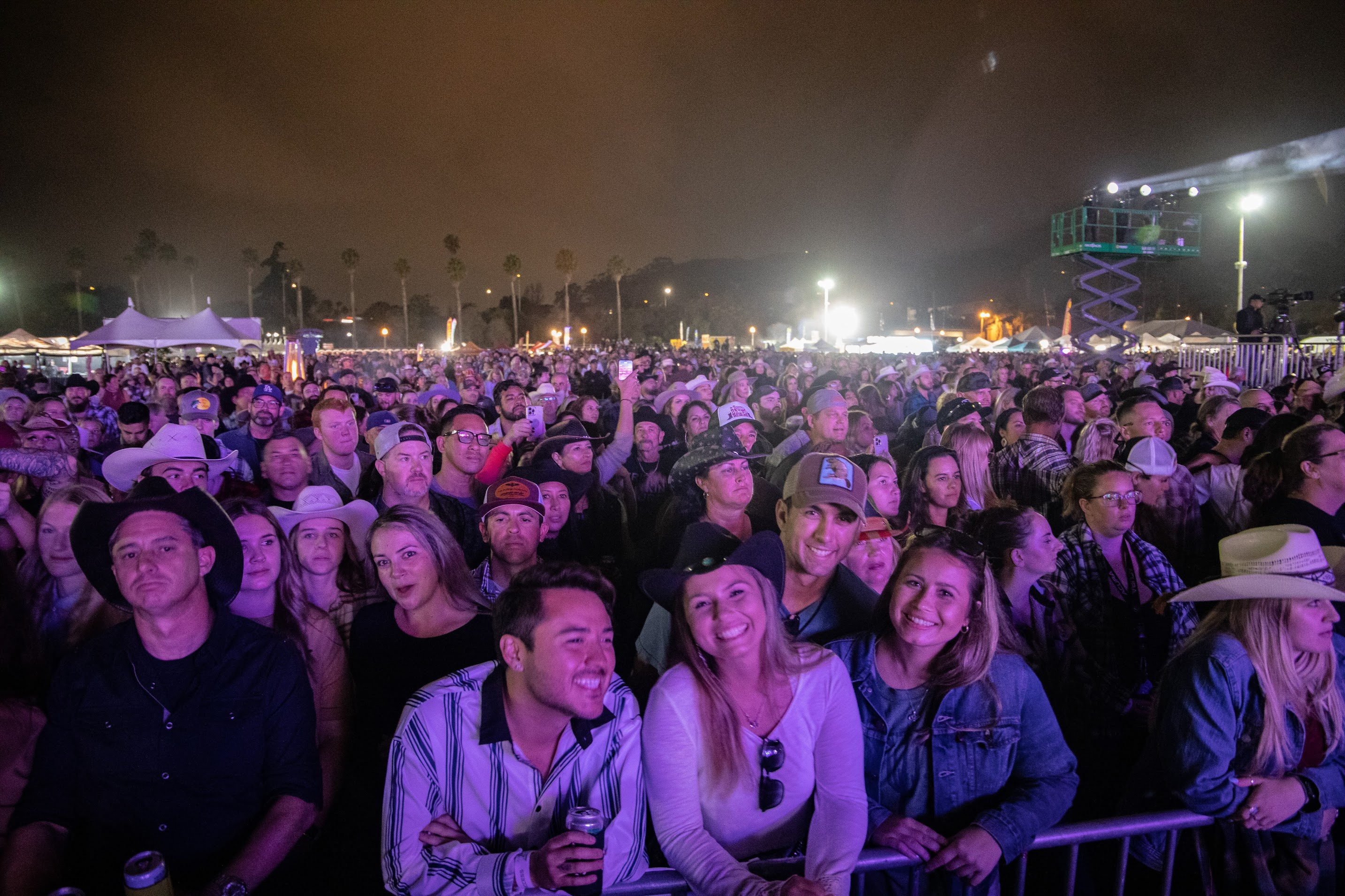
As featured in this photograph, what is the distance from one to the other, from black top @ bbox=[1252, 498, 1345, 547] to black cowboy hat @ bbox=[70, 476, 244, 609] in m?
4.74

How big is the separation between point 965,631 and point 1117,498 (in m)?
1.72

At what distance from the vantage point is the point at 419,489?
4.64 metres

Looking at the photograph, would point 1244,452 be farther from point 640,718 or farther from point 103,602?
point 103,602

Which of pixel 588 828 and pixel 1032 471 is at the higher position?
pixel 1032 471

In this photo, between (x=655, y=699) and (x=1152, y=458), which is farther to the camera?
(x=1152, y=458)

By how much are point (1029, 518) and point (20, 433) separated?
7120 mm

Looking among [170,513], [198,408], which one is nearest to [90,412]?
[198,408]

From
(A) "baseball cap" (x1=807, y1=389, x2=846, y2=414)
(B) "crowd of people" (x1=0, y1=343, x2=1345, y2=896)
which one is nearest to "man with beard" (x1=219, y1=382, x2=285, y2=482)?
(B) "crowd of people" (x1=0, y1=343, x2=1345, y2=896)

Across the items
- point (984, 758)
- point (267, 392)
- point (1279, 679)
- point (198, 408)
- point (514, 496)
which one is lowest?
point (984, 758)

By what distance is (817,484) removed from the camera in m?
3.24

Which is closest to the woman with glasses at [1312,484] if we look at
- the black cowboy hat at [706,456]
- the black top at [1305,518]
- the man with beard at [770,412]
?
the black top at [1305,518]

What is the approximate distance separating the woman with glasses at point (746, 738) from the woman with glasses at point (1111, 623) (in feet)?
5.26

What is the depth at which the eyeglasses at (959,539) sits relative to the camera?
2617mm

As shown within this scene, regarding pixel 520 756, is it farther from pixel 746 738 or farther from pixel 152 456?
pixel 152 456
